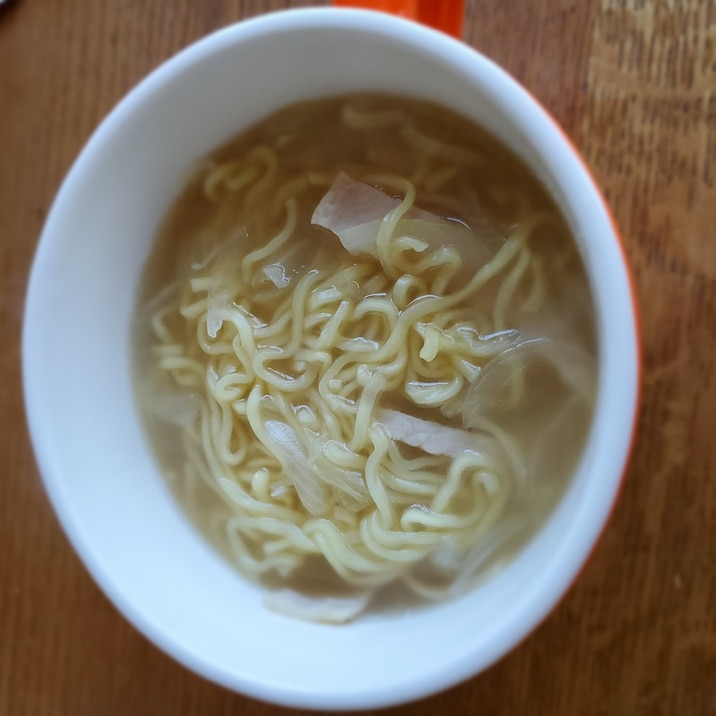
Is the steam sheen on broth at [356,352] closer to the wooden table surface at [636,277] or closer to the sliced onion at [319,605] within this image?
the sliced onion at [319,605]

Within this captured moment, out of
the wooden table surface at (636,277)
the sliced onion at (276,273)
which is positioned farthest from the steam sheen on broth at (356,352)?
the wooden table surface at (636,277)

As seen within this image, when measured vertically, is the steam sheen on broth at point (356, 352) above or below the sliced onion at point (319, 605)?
above

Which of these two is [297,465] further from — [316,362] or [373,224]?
[373,224]

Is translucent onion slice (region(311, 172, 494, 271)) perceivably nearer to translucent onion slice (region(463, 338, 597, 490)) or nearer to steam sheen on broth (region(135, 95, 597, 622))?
steam sheen on broth (region(135, 95, 597, 622))

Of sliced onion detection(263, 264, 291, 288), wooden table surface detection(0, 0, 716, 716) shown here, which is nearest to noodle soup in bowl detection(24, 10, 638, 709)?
sliced onion detection(263, 264, 291, 288)

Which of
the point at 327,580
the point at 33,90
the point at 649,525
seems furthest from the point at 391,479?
the point at 33,90

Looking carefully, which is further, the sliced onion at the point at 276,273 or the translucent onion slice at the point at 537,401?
the sliced onion at the point at 276,273

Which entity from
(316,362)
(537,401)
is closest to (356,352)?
(316,362)

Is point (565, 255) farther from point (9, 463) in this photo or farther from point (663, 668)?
point (9, 463)
